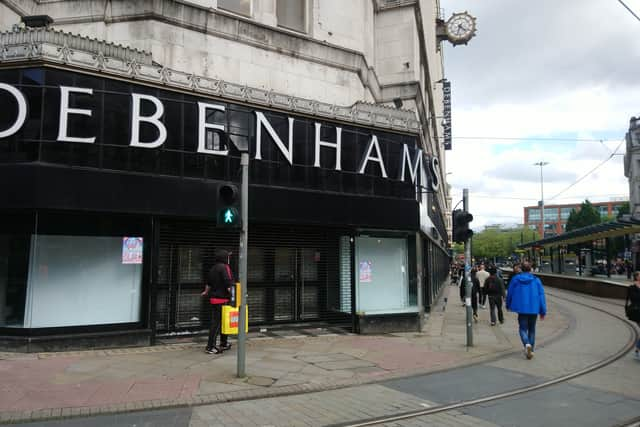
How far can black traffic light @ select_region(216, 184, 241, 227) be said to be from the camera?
7.29m

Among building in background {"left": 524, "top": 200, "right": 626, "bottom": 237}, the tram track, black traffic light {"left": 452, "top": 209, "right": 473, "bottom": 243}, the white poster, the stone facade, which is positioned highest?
building in background {"left": 524, "top": 200, "right": 626, "bottom": 237}

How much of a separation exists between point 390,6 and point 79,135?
1313 centimetres

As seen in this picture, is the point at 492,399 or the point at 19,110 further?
the point at 19,110

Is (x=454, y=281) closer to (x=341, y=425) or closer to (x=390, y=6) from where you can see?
(x=390, y=6)

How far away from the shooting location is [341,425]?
5332 mm

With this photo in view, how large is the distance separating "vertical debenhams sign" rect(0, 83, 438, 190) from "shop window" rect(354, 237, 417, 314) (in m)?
1.93

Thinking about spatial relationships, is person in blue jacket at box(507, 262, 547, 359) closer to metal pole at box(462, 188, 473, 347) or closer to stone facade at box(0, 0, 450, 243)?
metal pole at box(462, 188, 473, 347)

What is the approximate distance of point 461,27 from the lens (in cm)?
3197

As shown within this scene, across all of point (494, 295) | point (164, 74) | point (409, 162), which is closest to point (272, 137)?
point (164, 74)

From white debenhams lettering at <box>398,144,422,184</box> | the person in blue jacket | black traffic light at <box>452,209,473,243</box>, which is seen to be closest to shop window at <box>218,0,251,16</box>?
white debenhams lettering at <box>398,144,422,184</box>

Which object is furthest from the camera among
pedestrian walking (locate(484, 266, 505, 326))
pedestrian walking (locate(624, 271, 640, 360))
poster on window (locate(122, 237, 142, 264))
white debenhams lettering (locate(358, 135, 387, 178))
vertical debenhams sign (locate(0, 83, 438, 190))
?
pedestrian walking (locate(484, 266, 505, 326))

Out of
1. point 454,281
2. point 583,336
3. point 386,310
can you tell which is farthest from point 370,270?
point 454,281

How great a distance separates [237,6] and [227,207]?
8.21m

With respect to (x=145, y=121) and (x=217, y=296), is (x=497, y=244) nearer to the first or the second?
(x=217, y=296)
